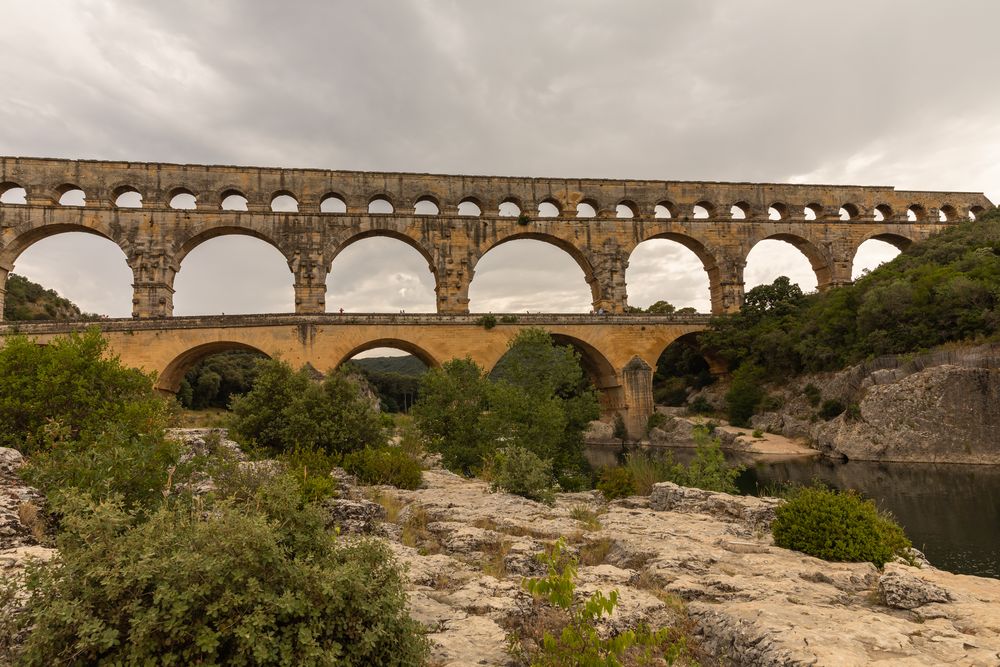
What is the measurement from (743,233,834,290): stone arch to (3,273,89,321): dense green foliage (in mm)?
46038

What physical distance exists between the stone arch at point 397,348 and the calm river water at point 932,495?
9079 mm

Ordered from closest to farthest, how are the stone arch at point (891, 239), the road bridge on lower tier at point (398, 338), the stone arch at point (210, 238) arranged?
the road bridge on lower tier at point (398, 338)
the stone arch at point (210, 238)
the stone arch at point (891, 239)

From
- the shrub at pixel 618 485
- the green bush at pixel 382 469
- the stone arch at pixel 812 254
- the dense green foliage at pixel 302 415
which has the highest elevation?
the stone arch at pixel 812 254

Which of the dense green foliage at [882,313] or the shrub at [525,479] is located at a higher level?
the dense green foliage at [882,313]

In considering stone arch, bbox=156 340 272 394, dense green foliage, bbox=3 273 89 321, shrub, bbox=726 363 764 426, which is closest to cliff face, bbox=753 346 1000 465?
shrub, bbox=726 363 764 426

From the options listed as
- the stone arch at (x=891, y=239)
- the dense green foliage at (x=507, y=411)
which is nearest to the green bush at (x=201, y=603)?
the dense green foliage at (x=507, y=411)

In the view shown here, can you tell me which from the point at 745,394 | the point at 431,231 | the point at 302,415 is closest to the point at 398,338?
the point at 431,231

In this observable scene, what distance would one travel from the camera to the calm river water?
31.6 feet

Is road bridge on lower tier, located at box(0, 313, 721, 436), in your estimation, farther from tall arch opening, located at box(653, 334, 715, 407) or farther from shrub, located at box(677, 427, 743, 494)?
shrub, located at box(677, 427, 743, 494)

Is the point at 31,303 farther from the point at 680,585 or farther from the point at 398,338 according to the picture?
the point at 680,585

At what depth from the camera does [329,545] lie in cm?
402

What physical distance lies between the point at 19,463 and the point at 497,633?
614cm

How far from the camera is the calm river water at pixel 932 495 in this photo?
962cm

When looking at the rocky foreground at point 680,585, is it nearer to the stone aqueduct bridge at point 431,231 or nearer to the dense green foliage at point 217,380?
the stone aqueduct bridge at point 431,231
